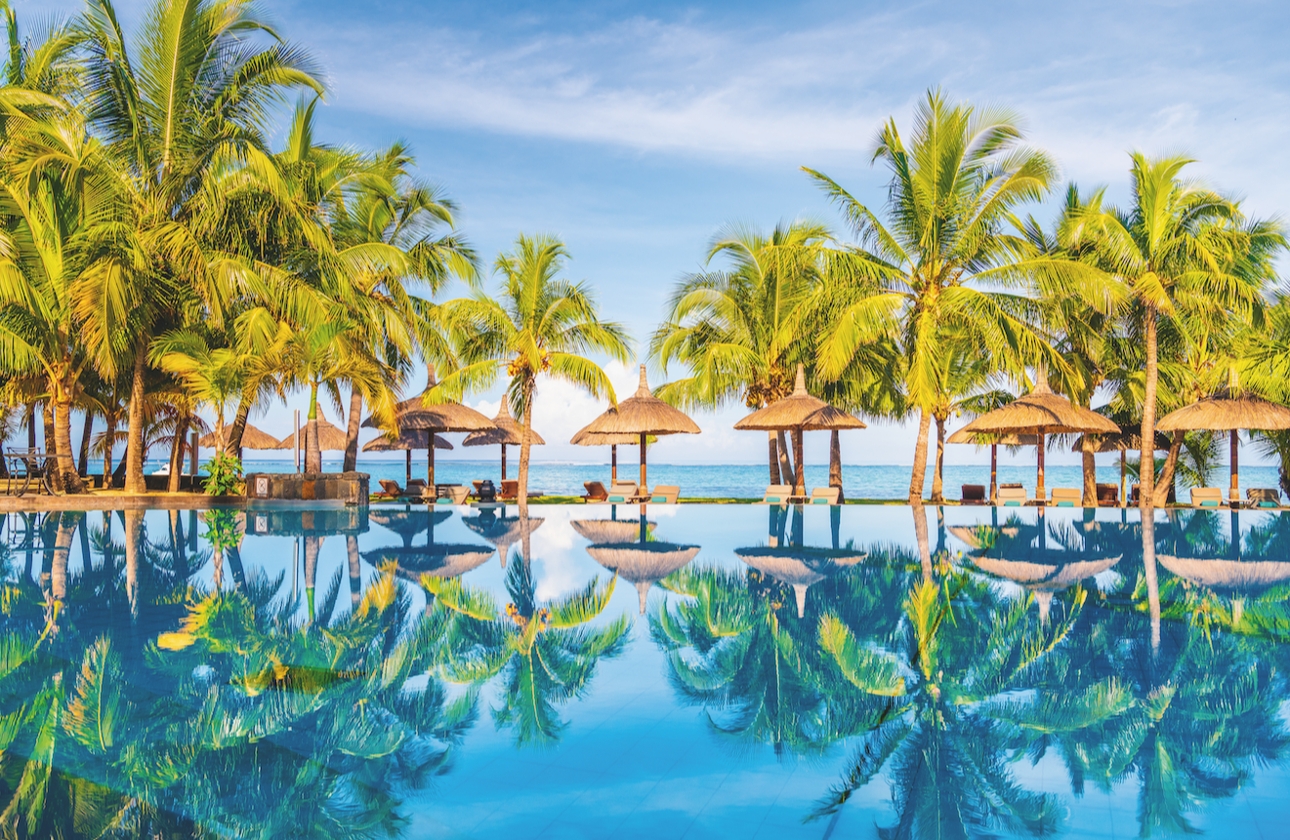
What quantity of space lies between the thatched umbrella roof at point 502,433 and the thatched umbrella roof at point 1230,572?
13769 mm

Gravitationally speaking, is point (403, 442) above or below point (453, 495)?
above

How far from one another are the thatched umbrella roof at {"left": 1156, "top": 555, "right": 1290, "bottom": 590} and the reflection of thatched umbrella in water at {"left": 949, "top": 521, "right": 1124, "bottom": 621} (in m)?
0.61

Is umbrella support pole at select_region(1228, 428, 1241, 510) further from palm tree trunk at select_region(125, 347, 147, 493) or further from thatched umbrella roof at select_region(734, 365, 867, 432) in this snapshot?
palm tree trunk at select_region(125, 347, 147, 493)

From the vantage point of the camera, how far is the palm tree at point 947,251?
1511cm

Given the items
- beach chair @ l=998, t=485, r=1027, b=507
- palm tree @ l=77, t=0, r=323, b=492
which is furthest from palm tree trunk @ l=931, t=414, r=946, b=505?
palm tree @ l=77, t=0, r=323, b=492

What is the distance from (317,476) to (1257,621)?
14202 mm

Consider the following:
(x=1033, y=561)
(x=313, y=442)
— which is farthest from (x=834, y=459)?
(x=313, y=442)

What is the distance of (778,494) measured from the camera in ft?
58.4

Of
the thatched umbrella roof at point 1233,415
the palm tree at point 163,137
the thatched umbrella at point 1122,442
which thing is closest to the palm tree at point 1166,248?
the thatched umbrella roof at point 1233,415

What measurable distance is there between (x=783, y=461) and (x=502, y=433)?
6756mm

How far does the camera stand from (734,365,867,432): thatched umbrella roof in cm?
1667

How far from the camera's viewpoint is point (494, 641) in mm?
5457

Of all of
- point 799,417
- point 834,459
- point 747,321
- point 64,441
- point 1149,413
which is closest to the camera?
point 64,441

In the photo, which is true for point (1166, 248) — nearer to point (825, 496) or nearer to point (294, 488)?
point (825, 496)
